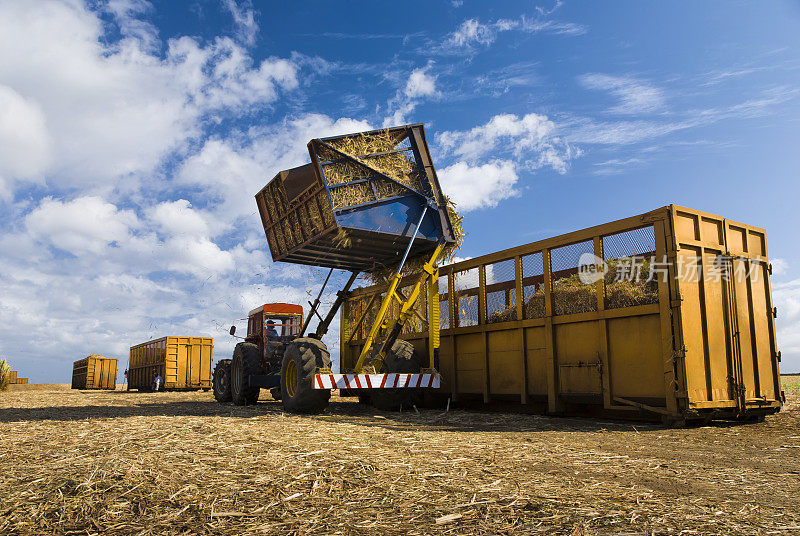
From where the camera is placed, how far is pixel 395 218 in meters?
9.75

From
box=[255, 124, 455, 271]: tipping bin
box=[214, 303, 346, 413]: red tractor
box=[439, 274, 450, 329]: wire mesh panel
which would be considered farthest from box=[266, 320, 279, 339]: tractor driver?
box=[439, 274, 450, 329]: wire mesh panel

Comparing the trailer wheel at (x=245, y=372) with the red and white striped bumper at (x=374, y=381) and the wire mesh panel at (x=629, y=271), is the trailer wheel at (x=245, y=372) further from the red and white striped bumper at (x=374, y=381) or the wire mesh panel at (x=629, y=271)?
the wire mesh panel at (x=629, y=271)

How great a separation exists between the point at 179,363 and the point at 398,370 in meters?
18.4

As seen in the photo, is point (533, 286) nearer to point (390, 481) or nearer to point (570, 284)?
point (570, 284)

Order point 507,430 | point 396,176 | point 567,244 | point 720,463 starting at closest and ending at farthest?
point 720,463
point 507,430
point 567,244
point 396,176

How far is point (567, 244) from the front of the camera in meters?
9.16

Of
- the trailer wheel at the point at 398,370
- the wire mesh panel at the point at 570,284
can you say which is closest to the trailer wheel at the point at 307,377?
the trailer wheel at the point at 398,370

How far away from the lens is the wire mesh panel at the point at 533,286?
9594mm

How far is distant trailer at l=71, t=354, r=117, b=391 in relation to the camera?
32625mm

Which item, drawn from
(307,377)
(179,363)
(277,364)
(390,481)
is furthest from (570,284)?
(179,363)

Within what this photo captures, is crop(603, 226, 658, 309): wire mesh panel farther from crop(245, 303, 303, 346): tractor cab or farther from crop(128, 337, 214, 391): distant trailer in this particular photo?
crop(128, 337, 214, 391): distant trailer

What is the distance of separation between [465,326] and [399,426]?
144 inches

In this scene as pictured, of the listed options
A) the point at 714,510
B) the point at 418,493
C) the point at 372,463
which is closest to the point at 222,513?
the point at 418,493

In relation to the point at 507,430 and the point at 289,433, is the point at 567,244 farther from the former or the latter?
the point at 289,433
